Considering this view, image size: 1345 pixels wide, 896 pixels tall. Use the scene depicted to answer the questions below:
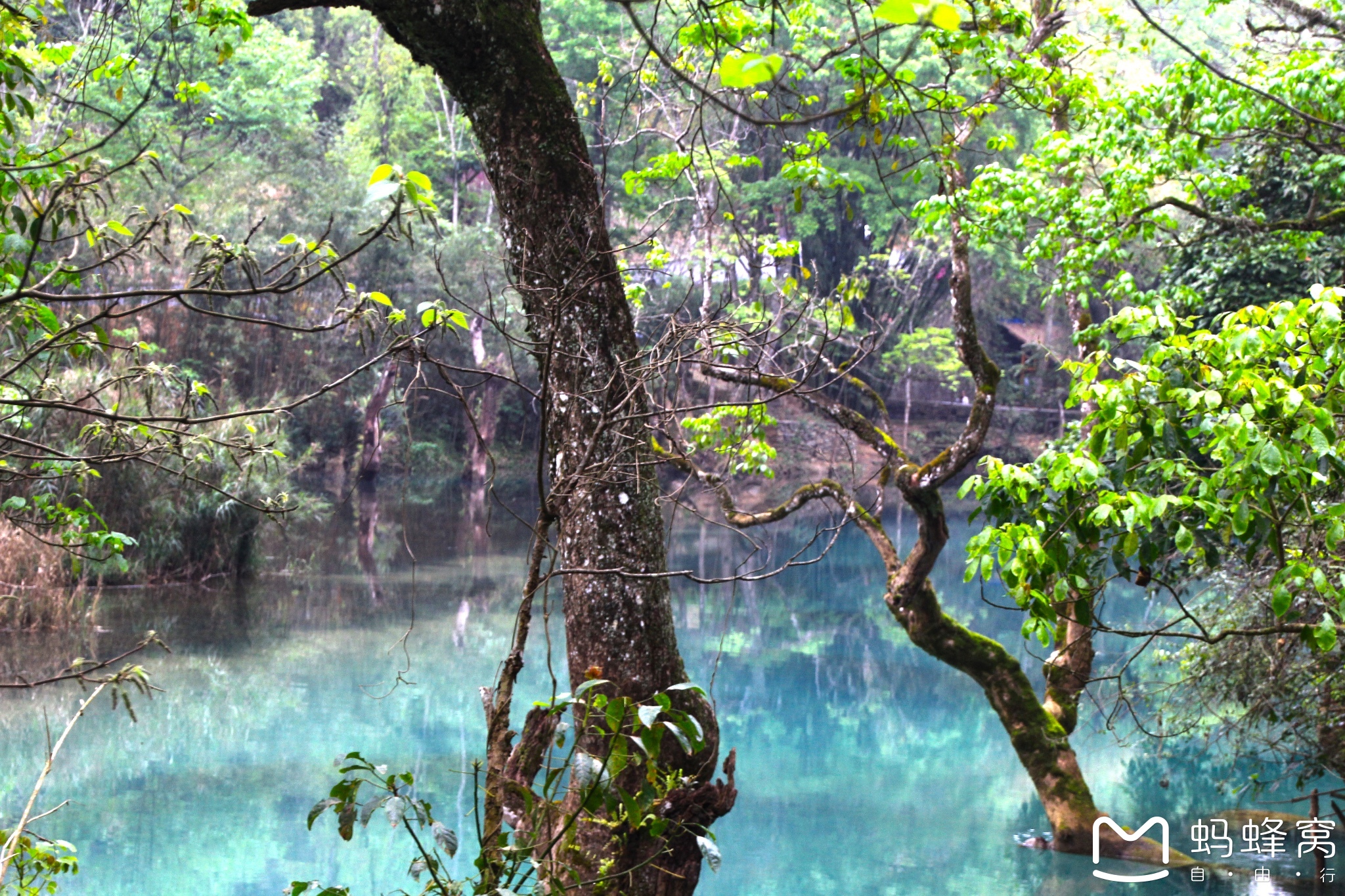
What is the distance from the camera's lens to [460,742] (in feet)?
24.9

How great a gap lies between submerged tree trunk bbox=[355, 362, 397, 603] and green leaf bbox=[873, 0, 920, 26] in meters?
11.1

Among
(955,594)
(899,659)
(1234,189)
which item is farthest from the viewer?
(955,594)

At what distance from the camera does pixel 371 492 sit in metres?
20.3

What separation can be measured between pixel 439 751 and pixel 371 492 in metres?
13.6

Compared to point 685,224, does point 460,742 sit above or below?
below

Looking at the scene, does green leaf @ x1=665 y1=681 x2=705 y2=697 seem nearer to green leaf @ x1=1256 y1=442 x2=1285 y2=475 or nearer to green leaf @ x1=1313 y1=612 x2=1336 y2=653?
green leaf @ x1=1256 y1=442 x2=1285 y2=475

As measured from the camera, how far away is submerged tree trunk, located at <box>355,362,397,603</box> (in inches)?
507

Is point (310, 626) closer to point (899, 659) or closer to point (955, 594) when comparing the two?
point (899, 659)

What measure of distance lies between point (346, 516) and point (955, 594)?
372 inches

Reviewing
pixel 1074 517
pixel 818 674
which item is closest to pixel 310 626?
pixel 818 674

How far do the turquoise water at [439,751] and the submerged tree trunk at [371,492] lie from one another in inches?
20.6

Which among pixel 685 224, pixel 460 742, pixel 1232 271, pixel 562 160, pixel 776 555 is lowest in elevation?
pixel 460 742

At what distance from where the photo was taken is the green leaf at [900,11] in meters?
1.08

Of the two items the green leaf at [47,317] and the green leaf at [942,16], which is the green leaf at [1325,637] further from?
the green leaf at [47,317]
